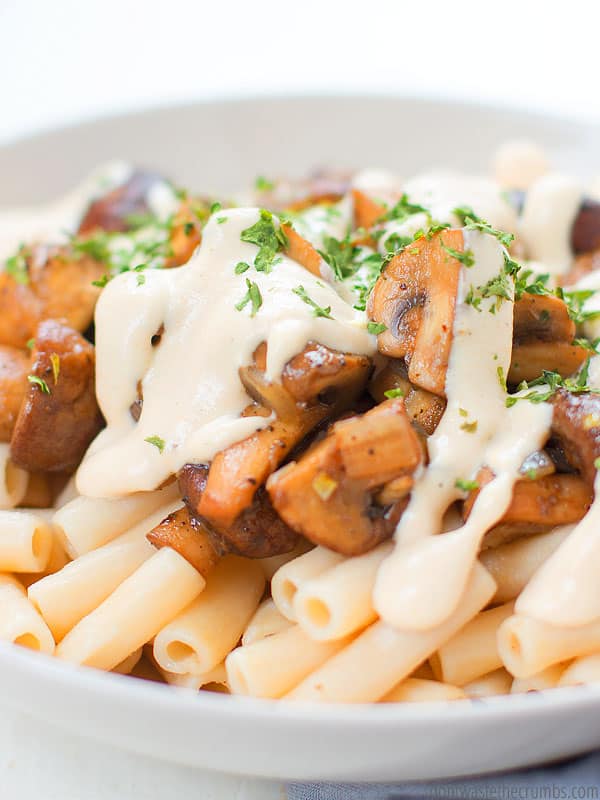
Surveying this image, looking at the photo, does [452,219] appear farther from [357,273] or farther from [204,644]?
[204,644]

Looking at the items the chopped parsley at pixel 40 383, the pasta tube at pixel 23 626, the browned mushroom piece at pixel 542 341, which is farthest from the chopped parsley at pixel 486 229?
the pasta tube at pixel 23 626

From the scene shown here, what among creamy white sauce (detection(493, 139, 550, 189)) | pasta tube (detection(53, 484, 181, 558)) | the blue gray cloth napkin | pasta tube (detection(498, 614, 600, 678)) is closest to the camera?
Result: the blue gray cloth napkin

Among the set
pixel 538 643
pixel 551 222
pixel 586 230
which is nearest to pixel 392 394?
pixel 538 643

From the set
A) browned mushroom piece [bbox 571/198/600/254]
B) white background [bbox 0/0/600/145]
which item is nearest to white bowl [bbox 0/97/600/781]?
browned mushroom piece [bbox 571/198/600/254]

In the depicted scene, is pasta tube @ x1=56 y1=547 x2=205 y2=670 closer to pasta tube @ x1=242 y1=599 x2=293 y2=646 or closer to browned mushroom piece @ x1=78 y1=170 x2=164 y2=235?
pasta tube @ x1=242 y1=599 x2=293 y2=646

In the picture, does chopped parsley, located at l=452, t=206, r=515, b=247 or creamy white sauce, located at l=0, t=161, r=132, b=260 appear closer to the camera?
chopped parsley, located at l=452, t=206, r=515, b=247
